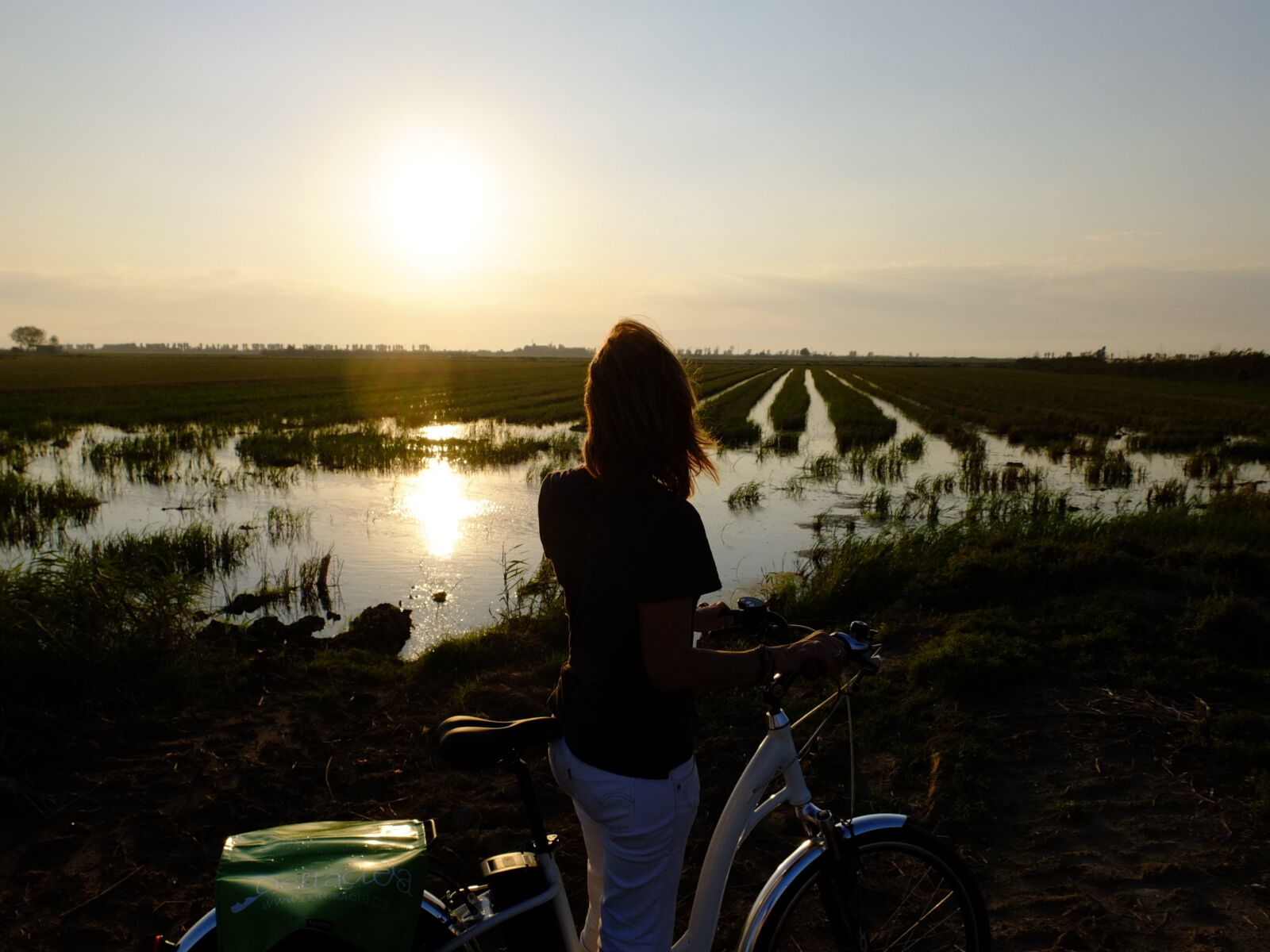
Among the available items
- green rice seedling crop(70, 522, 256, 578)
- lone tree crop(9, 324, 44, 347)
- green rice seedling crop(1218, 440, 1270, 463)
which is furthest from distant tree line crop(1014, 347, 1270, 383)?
lone tree crop(9, 324, 44, 347)

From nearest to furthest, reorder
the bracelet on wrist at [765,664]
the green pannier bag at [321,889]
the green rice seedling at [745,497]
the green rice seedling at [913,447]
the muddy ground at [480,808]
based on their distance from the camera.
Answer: the green pannier bag at [321,889] → the bracelet on wrist at [765,664] → the muddy ground at [480,808] → the green rice seedling at [745,497] → the green rice seedling at [913,447]

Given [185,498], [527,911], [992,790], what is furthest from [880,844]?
[185,498]

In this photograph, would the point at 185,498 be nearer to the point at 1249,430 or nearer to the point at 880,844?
the point at 880,844

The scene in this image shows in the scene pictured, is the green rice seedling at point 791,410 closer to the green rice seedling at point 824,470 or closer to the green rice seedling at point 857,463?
the green rice seedling at point 857,463

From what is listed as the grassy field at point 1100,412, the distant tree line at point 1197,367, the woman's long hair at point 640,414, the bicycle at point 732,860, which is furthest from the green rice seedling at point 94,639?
the distant tree line at point 1197,367

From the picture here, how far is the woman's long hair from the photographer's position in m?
1.94

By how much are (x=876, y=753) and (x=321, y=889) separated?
3.57 m

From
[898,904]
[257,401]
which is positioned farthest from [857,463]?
[257,401]

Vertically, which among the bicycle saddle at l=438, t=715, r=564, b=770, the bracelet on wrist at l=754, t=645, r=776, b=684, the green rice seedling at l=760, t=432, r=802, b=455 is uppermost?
the bracelet on wrist at l=754, t=645, r=776, b=684

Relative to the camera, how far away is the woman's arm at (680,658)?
1846 millimetres

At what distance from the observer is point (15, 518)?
12.0m

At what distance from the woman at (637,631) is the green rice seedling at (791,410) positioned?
24.9m

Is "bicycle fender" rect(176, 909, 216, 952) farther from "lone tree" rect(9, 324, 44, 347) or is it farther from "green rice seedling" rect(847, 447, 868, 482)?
"lone tree" rect(9, 324, 44, 347)

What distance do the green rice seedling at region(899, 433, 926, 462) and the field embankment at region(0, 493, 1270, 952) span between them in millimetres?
13357
